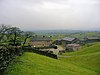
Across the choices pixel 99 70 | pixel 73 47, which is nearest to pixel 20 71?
pixel 99 70

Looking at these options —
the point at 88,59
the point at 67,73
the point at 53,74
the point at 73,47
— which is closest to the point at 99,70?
the point at 88,59

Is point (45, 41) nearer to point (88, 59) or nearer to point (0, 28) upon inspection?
point (0, 28)

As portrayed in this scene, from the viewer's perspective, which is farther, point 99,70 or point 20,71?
point 99,70

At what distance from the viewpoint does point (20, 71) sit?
22500 mm

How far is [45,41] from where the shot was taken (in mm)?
144625

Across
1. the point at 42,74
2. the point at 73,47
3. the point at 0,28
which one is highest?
the point at 0,28

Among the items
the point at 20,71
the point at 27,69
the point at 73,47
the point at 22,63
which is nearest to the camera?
the point at 20,71

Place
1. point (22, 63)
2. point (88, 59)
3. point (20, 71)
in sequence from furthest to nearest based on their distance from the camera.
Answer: point (88, 59), point (22, 63), point (20, 71)

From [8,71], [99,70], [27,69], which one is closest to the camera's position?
[8,71]

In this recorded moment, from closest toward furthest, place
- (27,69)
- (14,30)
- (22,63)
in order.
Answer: (27,69)
(22,63)
(14,30)

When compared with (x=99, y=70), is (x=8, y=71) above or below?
above

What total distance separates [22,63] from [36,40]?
114120 mm

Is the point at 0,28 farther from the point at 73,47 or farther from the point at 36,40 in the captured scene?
the point at 36,40

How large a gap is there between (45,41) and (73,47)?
127 feet
